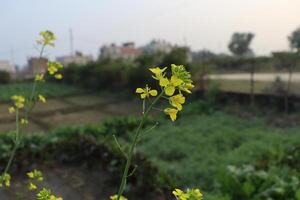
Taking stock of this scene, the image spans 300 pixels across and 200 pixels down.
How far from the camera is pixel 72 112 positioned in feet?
34.0

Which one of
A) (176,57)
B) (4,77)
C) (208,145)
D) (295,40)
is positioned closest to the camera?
(208,145)

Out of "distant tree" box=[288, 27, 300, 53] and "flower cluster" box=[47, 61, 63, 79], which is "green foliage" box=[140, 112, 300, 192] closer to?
"distant tree" box=[288, 27, 300, 53]

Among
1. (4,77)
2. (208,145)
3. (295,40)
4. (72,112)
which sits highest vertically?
(295,40)

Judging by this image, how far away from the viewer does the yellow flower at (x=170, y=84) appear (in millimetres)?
749

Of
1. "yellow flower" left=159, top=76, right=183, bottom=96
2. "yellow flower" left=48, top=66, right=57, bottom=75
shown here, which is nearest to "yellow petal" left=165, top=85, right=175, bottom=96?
"yellow flower" left=159, top=76, right=183, bottom=96

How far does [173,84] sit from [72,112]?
9.85 meters

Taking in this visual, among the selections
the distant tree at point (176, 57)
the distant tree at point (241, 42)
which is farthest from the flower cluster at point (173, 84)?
the distant tree at point (241, 42)

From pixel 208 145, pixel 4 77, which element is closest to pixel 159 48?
pixel 208 145

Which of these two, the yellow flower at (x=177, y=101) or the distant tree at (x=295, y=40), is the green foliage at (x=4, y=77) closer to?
the distant tree at (x=295, y=40)

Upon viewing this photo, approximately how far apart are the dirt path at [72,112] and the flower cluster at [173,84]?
295 inches

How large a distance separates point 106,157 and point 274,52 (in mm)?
5933

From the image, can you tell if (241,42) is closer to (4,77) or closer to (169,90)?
(4,77)

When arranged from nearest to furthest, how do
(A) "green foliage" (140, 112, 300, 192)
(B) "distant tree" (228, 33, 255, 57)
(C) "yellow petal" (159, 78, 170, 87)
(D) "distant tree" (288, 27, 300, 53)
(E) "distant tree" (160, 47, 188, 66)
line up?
(C) "yellow petal" (159, 78, 170, 87) → (A) "green foliage" (140, 112, 300, 192) → (D) "distant tree" (288, 27, 300, 53) → (E) "distant tree" (160, 47, 188, 66) → (B) "distant tree" (228, 33, 255, 57)

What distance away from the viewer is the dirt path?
28.7 ft
